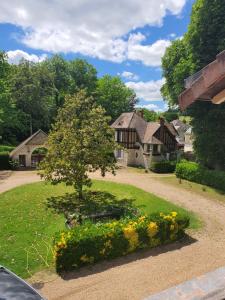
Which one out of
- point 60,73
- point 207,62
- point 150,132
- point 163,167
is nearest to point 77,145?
point 207,62

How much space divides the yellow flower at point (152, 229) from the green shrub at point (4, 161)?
27764mm

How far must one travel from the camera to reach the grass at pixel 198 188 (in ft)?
88.6

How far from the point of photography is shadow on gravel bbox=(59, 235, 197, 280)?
43.7ft

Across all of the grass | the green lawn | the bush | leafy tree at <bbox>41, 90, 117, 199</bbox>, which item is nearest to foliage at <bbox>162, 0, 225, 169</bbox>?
the grass

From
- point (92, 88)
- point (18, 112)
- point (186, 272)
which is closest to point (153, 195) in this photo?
point (186, 272)

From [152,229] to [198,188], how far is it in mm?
15400

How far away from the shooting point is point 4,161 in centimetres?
3897

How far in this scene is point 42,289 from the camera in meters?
12.0

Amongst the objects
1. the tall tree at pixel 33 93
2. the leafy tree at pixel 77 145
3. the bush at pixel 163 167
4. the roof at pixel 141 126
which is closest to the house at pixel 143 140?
the roof at pixel 141 126

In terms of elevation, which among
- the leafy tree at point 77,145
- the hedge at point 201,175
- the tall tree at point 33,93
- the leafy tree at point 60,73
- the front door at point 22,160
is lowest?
the hedge at point 201,175

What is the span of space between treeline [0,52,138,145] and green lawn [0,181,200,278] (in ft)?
36.6

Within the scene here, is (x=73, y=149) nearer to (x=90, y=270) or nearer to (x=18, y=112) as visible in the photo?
(x=90, y=270)

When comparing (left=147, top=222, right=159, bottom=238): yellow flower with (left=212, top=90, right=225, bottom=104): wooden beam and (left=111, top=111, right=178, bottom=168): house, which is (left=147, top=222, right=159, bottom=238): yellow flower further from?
(left=111, top=111, right=178, bottom=168): house

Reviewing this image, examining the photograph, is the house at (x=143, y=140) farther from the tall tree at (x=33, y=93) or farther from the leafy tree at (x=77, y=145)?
the leafy tree at (x=77, y=145)
